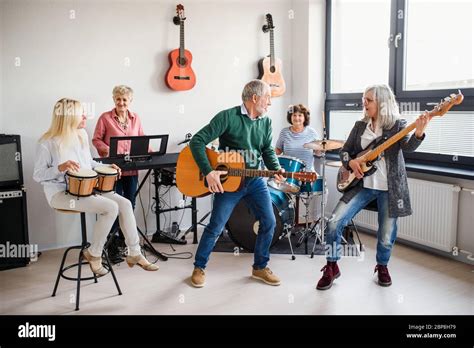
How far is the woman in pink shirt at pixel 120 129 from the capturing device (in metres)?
3.99

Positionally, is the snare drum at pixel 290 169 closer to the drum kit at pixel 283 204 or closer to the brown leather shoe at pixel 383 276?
the drum kit at pixel 283 204

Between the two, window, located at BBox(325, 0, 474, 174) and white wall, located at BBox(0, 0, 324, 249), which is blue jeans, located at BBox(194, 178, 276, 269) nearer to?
white wall, located at BBox(0, 0, 324, 249)

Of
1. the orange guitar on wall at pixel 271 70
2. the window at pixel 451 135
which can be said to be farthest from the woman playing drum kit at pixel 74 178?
the window at pixel 451 135

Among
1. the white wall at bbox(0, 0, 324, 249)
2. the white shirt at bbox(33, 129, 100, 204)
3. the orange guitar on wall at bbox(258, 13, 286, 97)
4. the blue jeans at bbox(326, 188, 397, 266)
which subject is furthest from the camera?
the orange guitar on wall at bbox(258, 13, 286, 97)

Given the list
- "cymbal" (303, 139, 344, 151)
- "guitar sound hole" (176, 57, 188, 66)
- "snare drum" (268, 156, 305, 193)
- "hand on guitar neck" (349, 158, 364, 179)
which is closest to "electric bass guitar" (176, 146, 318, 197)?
"hand on guitar neck" (349, 158, 364, 179)

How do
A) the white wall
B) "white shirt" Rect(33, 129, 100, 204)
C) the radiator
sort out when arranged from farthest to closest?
the white wall → the radiator → "white shirt" Rect(33, 129, 100, 204)

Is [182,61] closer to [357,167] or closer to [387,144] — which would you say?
[357,167]

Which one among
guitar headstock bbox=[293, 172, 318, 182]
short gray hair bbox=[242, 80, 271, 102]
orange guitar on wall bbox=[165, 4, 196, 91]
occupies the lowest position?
guitar headstock bbox=[293, 172, 318, 182]

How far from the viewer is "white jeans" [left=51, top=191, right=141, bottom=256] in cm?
300

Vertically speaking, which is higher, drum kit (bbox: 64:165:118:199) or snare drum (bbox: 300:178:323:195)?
drum kit (bbox: 64:165:118:199)

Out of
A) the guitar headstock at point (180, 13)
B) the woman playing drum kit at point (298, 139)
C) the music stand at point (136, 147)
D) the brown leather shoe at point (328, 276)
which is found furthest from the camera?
the guitar headstock at point (180, 13)

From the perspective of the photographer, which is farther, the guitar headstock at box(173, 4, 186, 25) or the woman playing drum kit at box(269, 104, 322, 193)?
the guitar headstock at box(173, 4, 186, 25)

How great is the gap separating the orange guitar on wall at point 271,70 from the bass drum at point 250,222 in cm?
153

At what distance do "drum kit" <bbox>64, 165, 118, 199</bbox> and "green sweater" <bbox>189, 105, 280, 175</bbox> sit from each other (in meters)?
0.58
